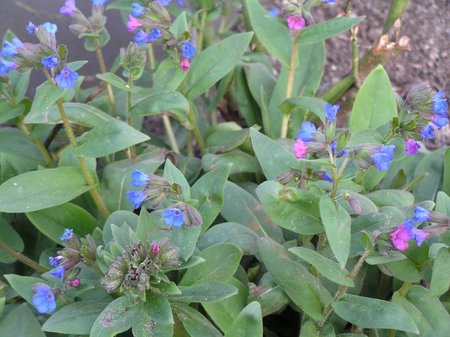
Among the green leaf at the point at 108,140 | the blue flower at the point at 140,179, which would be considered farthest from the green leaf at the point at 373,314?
the green leaf at the point at 108,140

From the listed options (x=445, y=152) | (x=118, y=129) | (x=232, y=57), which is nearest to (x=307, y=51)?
(x=232, y=57)

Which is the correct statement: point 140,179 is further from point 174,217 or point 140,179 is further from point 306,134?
point 306,134

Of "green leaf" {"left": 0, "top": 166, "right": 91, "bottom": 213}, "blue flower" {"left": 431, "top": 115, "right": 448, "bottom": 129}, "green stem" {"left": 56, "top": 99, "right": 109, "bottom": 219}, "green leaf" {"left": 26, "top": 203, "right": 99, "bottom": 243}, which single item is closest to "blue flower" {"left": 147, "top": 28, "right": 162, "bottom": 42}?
"green stem" {"left": 56, "top": 99, "right": 109, "bottom": 219}

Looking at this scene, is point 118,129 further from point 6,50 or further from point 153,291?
point 153,291

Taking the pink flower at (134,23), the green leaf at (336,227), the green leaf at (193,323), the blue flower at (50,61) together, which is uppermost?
the blue flower at (50,61)

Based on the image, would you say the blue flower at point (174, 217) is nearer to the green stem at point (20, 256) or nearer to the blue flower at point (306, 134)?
the blue flower at point (306, 134)

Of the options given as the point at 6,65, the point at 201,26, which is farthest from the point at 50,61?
the point at 201,26

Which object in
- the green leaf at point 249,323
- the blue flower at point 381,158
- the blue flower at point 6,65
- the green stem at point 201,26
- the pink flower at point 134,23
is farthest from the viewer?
the green stem at point 201,26

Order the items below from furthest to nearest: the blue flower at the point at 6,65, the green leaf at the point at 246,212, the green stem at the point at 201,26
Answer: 1. the green stem at the point at 201,26
2. the green leaf at the point at 246,212
3. the blue flower at the point at 6,65
